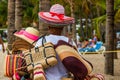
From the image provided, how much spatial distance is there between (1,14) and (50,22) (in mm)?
71214

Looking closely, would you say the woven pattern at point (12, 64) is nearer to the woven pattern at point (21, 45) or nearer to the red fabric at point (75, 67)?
the woven pattern at point (21, 45)

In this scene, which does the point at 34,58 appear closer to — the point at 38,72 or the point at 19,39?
the point at 38,72

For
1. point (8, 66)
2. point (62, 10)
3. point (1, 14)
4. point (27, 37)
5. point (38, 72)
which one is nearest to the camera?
point (38, 72)

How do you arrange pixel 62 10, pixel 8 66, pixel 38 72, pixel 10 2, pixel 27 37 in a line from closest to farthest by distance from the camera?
pixel 38 72, pixel 62 10, pixel 8 66, pixel 27 37, pixel 10 2

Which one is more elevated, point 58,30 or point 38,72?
point 58,30

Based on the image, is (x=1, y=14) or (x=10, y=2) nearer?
(x=10, y=2)

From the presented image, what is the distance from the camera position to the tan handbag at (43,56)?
466 centimetres

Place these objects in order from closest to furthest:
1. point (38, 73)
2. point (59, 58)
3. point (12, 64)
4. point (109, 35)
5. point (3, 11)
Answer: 1. point (38, 73)
2. point (59, 58)
3. point (12, 64)
4. point (109, 35)
5. point (3, 11)

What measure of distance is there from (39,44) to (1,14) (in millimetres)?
71231

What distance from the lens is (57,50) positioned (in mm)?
A: 4754

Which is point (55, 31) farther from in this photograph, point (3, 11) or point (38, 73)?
point (3, 11)

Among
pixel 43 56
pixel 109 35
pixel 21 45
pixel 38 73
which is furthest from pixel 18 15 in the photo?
pixel 38 73

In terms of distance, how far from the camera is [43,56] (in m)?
4.72

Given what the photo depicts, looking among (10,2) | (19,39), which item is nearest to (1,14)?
(10,2)
